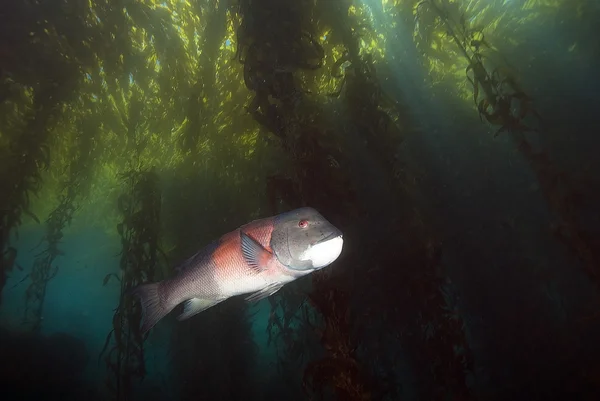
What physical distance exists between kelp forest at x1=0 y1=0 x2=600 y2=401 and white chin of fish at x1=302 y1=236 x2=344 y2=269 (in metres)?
1.27

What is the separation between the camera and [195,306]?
8.52 ft

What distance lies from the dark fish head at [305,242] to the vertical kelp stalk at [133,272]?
424 centimetres

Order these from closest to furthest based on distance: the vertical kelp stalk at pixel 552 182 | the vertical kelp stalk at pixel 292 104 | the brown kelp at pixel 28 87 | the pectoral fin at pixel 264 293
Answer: the pectoral fin at pixel 264 293 → the vertical kelp stalk at pixel 292 104 → the vertical kelp stalk at pixel 552 182 → the brown kelp at pixel 28 87

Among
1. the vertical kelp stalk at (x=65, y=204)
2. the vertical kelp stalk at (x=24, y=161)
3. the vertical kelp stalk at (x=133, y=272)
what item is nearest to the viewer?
the vertical kelp stalk at (x=133, y=272)

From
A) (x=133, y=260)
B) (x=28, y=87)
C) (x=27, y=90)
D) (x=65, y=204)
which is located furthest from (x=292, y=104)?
(x=65, y=204)

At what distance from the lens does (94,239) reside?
31141mm

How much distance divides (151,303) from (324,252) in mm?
1497

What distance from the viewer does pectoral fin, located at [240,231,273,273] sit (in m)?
2.21

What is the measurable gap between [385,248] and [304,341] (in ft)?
11.5

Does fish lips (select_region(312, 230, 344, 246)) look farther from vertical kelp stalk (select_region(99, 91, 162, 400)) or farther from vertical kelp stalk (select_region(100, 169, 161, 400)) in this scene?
vertical kelp stalk (select_region(100, 169, 161, 400))

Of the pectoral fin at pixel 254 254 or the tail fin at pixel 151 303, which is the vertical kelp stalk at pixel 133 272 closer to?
the tail fin at pixel 151 303

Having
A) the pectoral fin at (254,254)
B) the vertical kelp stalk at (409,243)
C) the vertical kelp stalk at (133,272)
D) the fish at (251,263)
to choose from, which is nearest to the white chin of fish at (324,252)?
the fish at (251,263)

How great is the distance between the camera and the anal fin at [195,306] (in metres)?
2.51

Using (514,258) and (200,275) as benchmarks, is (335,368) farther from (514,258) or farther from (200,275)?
(514,258)
